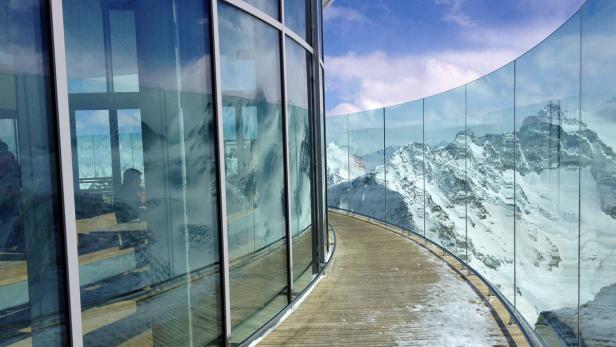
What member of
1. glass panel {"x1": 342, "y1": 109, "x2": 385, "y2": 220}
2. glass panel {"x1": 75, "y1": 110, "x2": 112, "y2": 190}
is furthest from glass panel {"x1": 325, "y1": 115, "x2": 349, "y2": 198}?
glass panel {"x1": 75, "y1": 110, "x2": 112, "y2": 190}

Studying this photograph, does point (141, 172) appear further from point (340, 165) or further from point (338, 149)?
point (338, 149)

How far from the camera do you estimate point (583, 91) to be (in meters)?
3.20

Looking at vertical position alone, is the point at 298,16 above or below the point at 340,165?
above

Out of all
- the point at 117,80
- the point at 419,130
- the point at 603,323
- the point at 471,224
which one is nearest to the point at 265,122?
the point at 117,80

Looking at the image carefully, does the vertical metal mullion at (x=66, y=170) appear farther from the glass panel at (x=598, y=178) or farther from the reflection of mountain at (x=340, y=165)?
the reflection of mountain at (x=340, y=165)

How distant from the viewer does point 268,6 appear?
4.23 m

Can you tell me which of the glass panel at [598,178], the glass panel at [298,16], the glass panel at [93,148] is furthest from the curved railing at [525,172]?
the glass panel at [93,148]

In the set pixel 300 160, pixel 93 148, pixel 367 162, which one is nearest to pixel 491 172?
pixel 367 162

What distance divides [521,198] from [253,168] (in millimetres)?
4662

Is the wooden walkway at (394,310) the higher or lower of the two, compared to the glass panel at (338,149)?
lower

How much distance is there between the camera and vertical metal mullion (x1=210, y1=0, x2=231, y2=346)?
10.8 feet

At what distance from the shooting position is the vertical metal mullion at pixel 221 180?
3307 millimetres

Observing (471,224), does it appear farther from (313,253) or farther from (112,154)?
(112,154)

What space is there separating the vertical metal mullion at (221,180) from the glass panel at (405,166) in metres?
6.19
